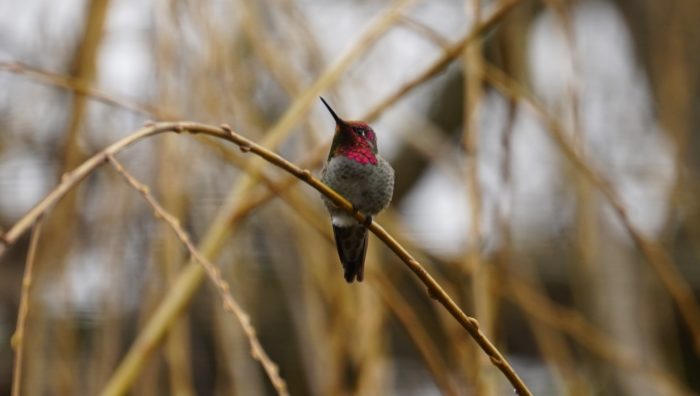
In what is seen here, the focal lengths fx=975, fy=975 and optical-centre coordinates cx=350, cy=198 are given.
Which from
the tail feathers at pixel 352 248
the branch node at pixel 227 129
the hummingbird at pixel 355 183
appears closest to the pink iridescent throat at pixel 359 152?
the hummingbird at pixel 355 183

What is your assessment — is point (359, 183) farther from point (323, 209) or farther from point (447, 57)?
point (323, 209)

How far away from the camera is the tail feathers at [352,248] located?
152 cm

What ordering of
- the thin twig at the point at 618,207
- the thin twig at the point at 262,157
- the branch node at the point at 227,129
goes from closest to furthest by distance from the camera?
the thin twig at the point at 262,157
the branch node at the point at 227,129
the thin twig at the point at 618,207

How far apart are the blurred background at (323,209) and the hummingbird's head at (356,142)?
147 mm

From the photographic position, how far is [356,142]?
1.46 m

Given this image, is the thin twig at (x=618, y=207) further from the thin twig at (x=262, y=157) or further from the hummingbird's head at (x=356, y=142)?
the thin twig at (x=262, y=157)

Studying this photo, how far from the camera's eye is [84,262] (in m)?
2.77

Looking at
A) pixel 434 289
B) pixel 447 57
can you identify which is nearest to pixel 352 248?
pixel 447 57

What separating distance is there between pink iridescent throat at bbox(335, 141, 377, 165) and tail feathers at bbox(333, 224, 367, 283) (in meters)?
0.12

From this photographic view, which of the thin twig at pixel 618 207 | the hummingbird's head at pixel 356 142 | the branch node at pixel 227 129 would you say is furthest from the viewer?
the thin twig at pixel 618 207

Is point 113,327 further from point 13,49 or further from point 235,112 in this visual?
point 13,49

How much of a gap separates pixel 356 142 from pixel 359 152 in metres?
0.03

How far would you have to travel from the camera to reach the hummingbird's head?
1435mm

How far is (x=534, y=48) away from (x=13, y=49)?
194cm
